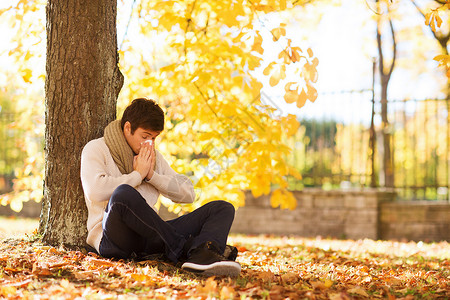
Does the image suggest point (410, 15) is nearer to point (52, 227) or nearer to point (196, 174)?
point (196, 174)

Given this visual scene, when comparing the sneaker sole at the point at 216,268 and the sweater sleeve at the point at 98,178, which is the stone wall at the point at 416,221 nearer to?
the sneaker sole at the point at 216,268

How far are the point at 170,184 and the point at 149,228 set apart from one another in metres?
0.53

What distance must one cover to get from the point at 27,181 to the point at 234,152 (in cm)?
249

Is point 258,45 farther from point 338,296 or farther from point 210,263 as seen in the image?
point 338,296

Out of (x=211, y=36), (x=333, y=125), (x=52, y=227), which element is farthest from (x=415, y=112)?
(x=52, y=227)

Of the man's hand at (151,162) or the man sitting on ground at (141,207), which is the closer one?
the man sitting on ground at (141,207)

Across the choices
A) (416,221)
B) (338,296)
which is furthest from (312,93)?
(416,221)

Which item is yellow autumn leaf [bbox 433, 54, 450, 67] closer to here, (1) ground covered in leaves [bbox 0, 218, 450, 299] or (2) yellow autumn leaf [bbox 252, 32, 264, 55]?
(2) yellow autumn leaf [bbox 252, 32, 264, 55]

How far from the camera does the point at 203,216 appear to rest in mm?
3484

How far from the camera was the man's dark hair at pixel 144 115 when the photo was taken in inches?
140

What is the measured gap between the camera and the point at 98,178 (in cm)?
332

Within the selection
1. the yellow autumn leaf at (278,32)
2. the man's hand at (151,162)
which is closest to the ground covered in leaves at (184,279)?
the man's hand at (151,162)

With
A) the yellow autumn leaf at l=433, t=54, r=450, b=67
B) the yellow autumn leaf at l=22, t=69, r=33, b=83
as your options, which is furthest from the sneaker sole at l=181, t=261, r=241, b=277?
the yellow autumn leaf at l=22, t=69, r=33, b=83

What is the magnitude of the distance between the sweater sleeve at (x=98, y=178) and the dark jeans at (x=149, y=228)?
0.14 metres
